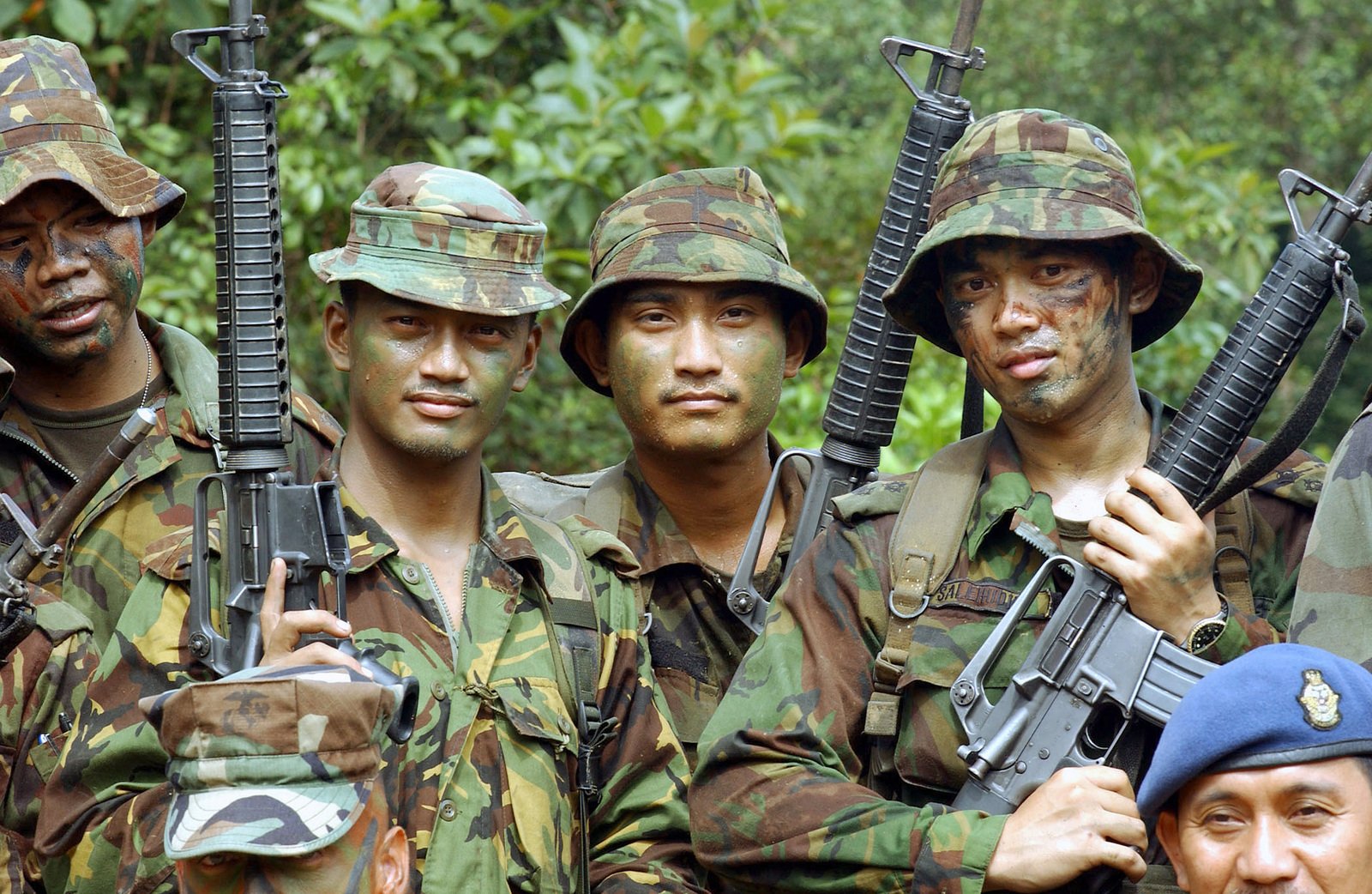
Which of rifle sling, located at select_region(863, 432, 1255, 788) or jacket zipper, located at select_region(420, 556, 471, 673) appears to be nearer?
rifle sling, located at select_region(863, 432, 1255, 788)

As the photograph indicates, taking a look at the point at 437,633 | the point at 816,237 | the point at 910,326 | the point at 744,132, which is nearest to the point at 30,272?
the point at 437,633

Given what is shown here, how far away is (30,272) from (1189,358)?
7373 mm

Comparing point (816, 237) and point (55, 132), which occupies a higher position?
point (55, 132)

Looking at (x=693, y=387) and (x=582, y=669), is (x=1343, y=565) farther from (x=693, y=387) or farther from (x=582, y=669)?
(x=693, y=387)

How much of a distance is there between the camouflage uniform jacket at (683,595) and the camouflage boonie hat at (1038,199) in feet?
3.34

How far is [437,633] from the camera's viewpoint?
4.28 meters

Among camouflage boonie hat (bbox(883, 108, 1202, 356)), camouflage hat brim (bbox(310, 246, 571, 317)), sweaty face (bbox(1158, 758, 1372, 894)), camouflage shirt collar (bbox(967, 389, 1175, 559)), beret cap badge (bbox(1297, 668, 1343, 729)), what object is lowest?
sweaty face (bbox(1158, 758, 1372, 894))

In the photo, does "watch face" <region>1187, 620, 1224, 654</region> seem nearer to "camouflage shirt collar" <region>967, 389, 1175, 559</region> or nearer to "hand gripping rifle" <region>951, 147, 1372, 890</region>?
"hand gripping rifle" <region>951, 147, 1372, 890</region>

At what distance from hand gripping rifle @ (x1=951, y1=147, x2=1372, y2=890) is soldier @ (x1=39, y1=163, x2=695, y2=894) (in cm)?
83

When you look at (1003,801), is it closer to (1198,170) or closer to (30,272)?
(30,272)

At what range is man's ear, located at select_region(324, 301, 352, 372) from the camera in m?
4.61

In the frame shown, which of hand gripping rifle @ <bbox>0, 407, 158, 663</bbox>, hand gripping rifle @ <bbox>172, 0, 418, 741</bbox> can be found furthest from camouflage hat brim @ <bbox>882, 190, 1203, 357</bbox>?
hand gripping rifle @ <bbox>0, 407, 158, 663</bbox>

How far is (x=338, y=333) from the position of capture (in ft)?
15.3

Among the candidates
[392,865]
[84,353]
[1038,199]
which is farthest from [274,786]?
[1038,199]
